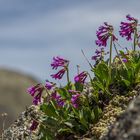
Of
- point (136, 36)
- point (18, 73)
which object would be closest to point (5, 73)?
point (18, 73)

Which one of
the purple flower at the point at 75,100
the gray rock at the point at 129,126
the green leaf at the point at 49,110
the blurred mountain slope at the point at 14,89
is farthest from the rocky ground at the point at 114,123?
the blurred mountain slope at the point at 14,89

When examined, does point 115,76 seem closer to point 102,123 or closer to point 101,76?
point 101,76

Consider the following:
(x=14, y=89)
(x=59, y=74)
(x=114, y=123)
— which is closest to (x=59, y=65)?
(x=59, y=74)

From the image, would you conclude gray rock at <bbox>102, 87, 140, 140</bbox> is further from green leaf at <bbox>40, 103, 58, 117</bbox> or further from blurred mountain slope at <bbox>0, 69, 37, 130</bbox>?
blurred mountain slope at <bbox>0, 69, 37, 130</bbox>

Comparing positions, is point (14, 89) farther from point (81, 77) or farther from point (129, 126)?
point (129, 126)

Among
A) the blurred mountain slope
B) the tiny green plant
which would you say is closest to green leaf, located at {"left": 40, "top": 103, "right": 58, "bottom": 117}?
the tiny green plant
